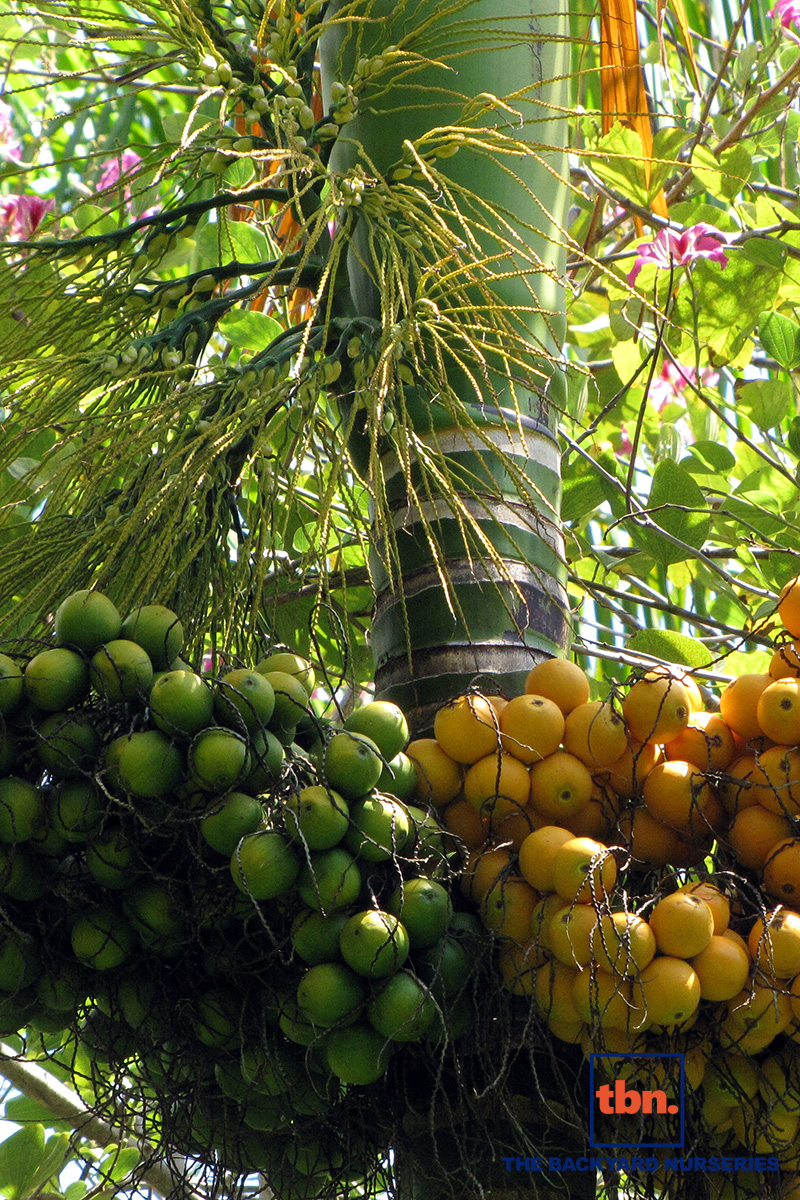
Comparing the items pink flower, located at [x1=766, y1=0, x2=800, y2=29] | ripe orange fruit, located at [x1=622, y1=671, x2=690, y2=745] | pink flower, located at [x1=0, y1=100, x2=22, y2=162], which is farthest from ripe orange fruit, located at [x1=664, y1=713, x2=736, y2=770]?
pink flower, located at [x1=0, y1=100, x2=22, y2=162]

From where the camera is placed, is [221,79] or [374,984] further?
[221,79]

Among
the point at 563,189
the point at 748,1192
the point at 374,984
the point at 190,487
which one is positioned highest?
the point at 563,189

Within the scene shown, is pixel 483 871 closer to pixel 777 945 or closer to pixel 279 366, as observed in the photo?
pixel 777 945

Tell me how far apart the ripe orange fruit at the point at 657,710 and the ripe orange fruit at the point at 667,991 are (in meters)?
0.21

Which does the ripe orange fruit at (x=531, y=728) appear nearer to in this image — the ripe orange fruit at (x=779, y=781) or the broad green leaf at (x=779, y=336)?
the ripe orange fruit at (x=779, y=781)

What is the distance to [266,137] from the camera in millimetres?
1438

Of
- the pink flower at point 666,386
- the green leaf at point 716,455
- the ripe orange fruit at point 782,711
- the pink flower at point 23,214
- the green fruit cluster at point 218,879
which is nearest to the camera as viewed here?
the green fruit cluster at point 218,879

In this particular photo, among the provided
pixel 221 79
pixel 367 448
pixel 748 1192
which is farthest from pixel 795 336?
pixel 748 1192

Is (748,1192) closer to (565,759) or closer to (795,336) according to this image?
(565,759)

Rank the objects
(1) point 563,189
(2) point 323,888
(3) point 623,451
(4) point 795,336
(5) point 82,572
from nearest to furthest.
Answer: (2) point 323,888 → (5) point 82,572 → (1) point 563,189 → (4) point 795,336 → (3) point 623,451

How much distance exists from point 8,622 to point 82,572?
107 millimetres

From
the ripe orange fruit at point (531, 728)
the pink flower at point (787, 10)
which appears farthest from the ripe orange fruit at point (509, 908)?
the pink flower at point (787, 10)

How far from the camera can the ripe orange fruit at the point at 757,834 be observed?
3.49ft

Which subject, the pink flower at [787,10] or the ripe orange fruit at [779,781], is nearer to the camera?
the ripe orange fruit at [779,781]
